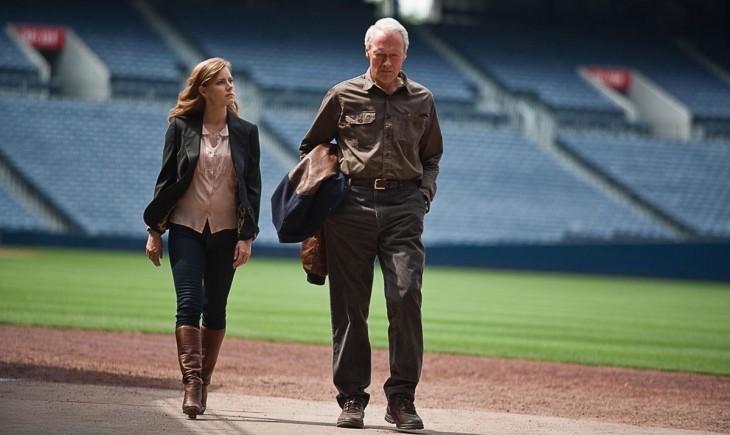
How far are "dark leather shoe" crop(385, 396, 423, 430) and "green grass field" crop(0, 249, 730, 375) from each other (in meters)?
5.37

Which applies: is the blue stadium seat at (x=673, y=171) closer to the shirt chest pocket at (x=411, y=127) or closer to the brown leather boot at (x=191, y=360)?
the shirt chest pocket at (x=411, y=127)

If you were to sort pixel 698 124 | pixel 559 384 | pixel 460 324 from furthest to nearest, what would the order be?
pixel 698 124
pixel 460 324
pixel 559 384

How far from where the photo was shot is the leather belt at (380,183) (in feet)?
20.6

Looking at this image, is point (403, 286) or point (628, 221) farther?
point (628, 221)

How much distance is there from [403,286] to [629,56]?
40.6 meters

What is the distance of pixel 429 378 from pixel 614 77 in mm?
36120

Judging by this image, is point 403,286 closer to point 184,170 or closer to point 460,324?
point 184,170

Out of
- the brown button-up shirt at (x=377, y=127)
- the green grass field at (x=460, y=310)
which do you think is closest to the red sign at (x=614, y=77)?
the green grass field at (x=460, y=310)

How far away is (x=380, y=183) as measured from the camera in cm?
629

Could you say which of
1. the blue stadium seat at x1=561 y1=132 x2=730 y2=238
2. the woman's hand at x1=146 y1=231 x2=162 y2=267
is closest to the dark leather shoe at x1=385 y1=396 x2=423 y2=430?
the woman's hand at x1=146 y1=231 x2=162 y2=267

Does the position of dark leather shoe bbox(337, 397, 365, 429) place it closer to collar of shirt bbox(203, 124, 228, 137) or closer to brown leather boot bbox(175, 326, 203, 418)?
brown leather boot bbox(175, 326, 203, 418)

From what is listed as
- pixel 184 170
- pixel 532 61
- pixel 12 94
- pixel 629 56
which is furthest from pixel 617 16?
pixel 184 170

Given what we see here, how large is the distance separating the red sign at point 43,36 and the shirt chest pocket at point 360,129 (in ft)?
108

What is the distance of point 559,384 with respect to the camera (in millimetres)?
9203
